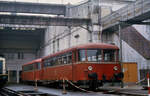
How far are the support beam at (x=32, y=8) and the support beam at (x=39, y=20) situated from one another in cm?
536

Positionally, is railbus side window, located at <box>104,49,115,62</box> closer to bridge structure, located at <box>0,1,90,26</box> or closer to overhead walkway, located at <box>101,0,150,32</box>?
overhead walkway, located at <box>101,0,150,32</box>

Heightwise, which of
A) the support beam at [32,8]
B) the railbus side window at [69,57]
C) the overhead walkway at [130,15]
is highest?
the support beam at [32,8]

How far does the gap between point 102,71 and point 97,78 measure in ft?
2.00

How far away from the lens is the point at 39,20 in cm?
3012

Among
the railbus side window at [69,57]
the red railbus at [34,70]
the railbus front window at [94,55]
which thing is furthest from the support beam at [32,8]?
the railbus front window at [94,55]

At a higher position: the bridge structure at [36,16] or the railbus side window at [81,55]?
the bridge structure at [36,16]

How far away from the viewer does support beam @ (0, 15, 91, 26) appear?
1152 inches

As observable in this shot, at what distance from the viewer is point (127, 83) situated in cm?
2814

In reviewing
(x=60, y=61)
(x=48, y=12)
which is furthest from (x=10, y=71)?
(x=60, y=61)

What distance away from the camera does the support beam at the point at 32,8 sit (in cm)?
3462

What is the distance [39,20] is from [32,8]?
741 cm

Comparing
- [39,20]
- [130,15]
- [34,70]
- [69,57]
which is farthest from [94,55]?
[34,70]

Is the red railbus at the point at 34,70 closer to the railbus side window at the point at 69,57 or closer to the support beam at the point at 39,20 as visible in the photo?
the support beam at the point at 39,20

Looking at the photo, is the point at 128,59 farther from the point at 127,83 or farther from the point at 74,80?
the point at 74,80
